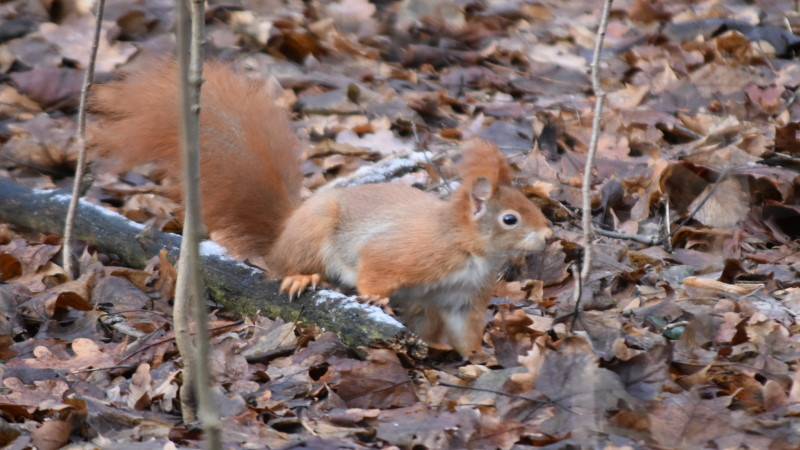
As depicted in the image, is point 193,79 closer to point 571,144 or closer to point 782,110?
point 571,144

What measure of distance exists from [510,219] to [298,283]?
70 centimetres

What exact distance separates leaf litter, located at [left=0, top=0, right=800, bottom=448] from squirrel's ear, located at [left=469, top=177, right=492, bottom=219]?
1.10 feet

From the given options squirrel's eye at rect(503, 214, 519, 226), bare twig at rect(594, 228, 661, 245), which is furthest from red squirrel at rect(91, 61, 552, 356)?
bare twig at rect(594, 228, 661, 245)

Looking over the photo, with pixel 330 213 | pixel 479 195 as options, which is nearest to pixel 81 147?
pixel 330 213

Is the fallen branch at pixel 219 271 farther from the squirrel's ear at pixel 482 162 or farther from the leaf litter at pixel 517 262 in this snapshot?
the squirrel's ear at pixel 482 162

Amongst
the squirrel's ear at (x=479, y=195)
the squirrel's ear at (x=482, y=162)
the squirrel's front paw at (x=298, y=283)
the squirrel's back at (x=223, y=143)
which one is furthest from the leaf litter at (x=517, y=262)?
the squirrel's ear at (x=482, y=162)

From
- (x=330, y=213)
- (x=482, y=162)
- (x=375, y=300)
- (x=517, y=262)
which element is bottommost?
(x=517, y=262)

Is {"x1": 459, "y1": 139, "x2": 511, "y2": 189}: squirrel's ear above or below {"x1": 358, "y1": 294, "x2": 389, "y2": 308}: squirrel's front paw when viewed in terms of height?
above

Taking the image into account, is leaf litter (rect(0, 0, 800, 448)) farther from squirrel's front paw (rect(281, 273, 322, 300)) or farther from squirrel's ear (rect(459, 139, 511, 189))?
squirrel's ear (rect(459, 139, 511, 189))

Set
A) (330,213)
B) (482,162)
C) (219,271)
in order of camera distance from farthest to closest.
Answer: (330,213)
(219,271)
(482,162)

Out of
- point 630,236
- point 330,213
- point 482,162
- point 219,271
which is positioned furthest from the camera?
point 630,236

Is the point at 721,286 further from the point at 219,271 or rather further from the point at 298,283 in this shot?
the point at 219,271

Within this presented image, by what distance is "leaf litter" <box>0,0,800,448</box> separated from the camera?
6.92ft

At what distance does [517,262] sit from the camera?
3.35 metres
